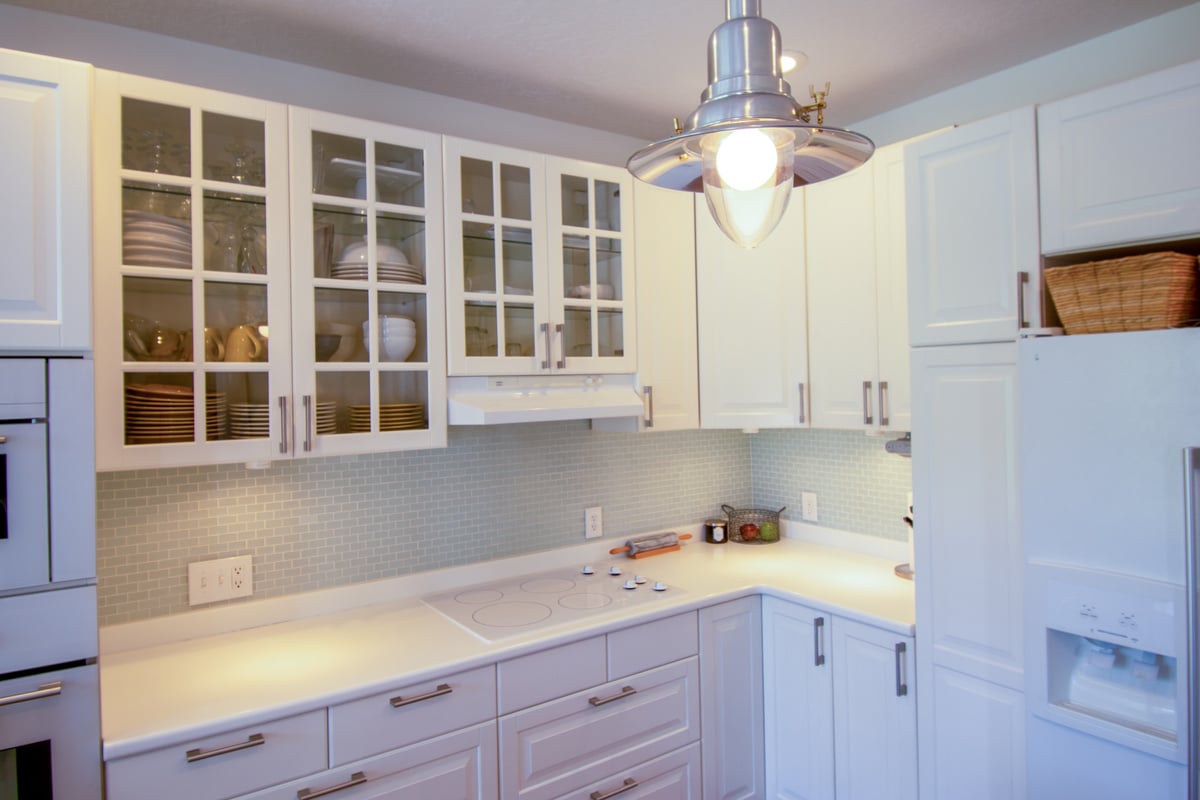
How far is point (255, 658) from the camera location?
71.6 inches

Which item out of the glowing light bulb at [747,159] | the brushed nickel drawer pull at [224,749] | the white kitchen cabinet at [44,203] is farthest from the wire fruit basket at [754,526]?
the white kitchen cabinet at [44,203]

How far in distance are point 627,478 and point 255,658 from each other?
4.89ft

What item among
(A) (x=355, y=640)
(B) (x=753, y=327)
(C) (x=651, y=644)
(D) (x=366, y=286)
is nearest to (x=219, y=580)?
(A) (x=355, y=640)

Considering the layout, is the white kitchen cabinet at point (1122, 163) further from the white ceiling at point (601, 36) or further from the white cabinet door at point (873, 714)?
the white cabinet door at point (873, 714)

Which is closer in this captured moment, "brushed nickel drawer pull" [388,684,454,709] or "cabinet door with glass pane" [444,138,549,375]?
"brushed nickel drawer pull" [388,684,454,709]

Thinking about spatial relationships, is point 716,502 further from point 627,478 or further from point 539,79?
point 539,79

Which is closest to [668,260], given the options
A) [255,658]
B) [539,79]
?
[539,79]

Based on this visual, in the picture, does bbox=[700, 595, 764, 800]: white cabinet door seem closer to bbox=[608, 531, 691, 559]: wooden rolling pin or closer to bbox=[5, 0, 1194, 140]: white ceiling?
bbox=[608, 531, 691, 559]: wooden rolling pin

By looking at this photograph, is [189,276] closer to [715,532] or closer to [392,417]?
[392,417]

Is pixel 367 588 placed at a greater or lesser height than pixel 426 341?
lesser

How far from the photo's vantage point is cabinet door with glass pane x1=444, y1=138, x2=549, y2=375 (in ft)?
6.82

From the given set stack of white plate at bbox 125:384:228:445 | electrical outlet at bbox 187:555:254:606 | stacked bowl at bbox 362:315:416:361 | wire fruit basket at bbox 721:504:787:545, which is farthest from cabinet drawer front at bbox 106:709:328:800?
wire fruit basket at bbox 721:504:787:545

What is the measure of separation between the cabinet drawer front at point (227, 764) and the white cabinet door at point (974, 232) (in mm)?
1845

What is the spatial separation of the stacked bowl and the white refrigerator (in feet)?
5.22
